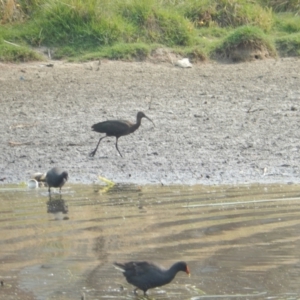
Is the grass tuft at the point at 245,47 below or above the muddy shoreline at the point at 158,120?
below

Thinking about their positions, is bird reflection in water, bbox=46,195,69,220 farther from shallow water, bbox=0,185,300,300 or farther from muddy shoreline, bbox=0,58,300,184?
muddy shoreline, bbox=0,58,300,184

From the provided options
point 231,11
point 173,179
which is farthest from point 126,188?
point 231,11

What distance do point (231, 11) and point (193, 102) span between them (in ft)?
13.8

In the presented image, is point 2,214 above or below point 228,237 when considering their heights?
below

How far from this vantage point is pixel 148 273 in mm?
6262

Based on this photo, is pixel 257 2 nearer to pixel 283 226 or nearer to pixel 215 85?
pixel 215 85

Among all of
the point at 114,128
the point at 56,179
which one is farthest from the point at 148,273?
the point at 114,128

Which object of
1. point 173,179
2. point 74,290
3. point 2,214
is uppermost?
point 74,290

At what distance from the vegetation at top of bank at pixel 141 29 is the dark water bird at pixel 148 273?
9.40 m

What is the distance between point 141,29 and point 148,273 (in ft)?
34.0

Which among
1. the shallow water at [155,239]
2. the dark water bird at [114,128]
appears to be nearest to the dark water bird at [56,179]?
the shallow water at [155,239]

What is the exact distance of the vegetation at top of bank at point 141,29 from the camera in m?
15.6

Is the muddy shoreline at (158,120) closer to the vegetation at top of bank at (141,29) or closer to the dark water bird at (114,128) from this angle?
the dark water bird at (114,128)

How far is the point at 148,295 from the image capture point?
21.2 feet
